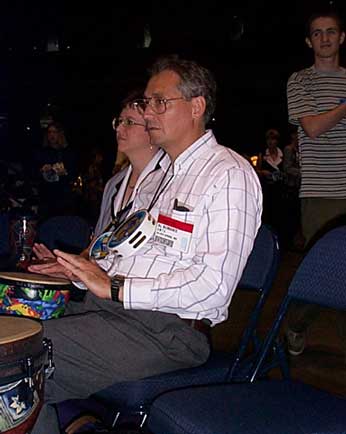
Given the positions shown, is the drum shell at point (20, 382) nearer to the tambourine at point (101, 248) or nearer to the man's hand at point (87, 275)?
the man's hand at point (87, 275)

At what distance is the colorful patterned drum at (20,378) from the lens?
5.39ft

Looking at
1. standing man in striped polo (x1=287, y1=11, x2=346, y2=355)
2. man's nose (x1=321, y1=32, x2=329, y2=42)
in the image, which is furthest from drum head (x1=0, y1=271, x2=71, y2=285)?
man's nose (x1=321, y1=32, x2=329, y2=42)

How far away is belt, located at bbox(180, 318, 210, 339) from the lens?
217 cm

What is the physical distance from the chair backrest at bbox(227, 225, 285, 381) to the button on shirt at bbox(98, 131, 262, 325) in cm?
15

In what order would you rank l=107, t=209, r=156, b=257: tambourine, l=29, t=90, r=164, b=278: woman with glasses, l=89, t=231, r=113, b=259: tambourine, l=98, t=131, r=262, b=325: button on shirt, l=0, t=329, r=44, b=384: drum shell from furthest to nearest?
l=29, t=90, r=164, b=278: woman with glasses
l=89, t=231, r=113, b=259: tambourine
l=107, t=209, r=156, b=257: tambourine
l=98, t=131, r=262, b=325: button on shirt
l=0, t=329, r=44, b=384: drum shell

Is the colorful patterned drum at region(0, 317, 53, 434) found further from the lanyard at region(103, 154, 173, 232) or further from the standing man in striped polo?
the standing man in striped polo

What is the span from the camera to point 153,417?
75.7 inches

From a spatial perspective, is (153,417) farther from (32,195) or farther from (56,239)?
(32,195)

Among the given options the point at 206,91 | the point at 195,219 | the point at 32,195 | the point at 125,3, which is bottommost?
the point at 32,195

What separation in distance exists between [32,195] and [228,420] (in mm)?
4729

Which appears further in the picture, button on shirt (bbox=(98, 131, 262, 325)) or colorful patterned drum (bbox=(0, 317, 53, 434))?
button on shirt (bbox=(98, 131, 262, 325))

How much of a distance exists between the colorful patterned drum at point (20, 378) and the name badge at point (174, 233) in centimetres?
54

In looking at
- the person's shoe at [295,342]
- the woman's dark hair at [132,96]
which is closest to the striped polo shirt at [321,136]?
the woman's dark hair at [132,96]

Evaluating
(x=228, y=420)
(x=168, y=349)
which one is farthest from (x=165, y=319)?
(x=228, y=420)
